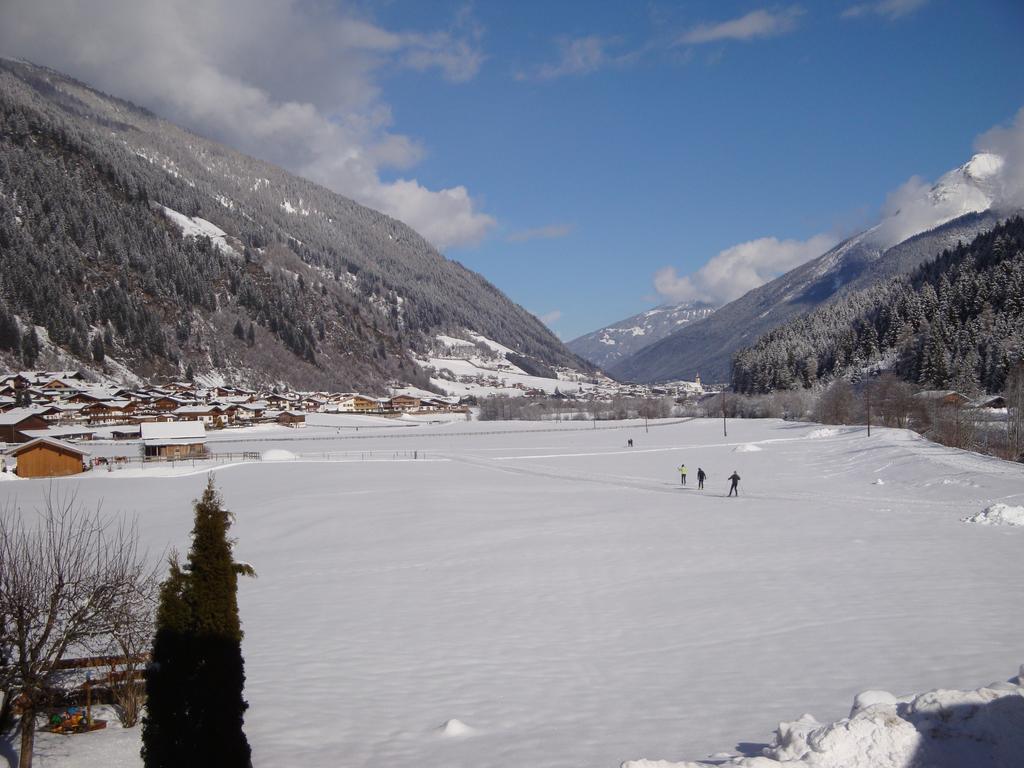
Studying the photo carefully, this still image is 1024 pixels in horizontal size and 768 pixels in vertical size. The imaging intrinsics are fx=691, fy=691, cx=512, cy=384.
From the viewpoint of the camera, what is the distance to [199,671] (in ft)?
28.7

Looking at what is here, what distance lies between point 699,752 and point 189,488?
47.4 m

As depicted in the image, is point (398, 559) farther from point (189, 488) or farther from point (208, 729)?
point (189, 488)

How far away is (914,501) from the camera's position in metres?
34.3

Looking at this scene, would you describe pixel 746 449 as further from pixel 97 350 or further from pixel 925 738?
pixel 97 350

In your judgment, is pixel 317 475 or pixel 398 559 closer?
pixel 398 559

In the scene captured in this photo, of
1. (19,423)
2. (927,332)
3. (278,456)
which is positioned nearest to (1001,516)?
(278,456)

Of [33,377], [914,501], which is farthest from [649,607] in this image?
[33,377]

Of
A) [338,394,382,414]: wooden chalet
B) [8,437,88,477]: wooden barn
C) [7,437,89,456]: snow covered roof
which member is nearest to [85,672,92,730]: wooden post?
[8,437,88,477]: wooden barn

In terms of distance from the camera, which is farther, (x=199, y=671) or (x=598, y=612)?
(x=598, y=612)

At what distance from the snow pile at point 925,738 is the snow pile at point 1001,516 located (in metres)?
22.6

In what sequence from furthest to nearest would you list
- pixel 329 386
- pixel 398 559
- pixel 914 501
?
pixel 329 386 < pixel 914 501 < pixel 398 559

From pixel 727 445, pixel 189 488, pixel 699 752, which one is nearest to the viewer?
pixel 699 752

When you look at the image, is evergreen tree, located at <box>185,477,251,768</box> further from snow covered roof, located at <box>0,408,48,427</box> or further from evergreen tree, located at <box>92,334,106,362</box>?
evergreen tree, located at <box>92,334,106,362</box>

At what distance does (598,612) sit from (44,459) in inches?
2260
